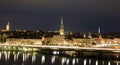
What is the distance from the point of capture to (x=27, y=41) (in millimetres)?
99125

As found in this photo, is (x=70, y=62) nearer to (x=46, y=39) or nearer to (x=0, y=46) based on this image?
(x=0, y=46)

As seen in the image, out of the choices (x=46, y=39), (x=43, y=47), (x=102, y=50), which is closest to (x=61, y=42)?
(x=46, y=39)

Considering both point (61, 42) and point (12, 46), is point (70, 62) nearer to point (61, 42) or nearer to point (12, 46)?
point (12, 46)

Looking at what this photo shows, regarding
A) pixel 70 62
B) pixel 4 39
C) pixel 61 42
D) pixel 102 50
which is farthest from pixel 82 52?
pixel 4 39

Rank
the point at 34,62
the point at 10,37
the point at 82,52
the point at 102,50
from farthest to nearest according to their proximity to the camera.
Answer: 1. the point at 10,37
2. the point at 82,52
3. the point at 102,50
4. the point at 34,62

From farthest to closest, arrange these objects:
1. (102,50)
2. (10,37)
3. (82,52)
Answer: (10,37) → (82,52) → (102,50)

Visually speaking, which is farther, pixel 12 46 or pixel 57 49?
pixel 12 46

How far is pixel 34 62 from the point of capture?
4894cm

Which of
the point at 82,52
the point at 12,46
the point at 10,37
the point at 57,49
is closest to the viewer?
the point at 82,52

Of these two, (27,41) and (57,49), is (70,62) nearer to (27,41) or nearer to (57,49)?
(57,49)

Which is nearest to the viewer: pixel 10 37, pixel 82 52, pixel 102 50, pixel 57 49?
pixel 102 50

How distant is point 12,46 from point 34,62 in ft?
97.6

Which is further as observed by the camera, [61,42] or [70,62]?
[61,42]

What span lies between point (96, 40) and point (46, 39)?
40.1ft
